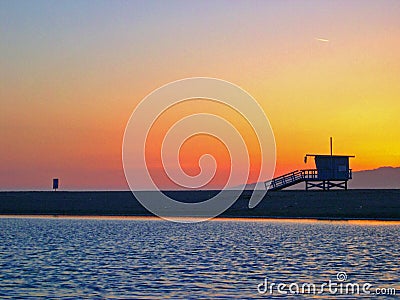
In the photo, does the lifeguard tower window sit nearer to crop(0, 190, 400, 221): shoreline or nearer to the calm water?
crop(0, 190, 400, 221): shoreline

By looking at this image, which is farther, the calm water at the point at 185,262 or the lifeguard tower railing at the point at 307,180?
the lifeguard tower railing at the point at 307,180

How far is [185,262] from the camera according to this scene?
139ft

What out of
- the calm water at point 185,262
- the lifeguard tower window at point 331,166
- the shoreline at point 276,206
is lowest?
the calm water at point 185,262

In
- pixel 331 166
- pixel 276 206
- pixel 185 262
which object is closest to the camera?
pixel 185 262

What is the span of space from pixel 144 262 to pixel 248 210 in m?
63.3

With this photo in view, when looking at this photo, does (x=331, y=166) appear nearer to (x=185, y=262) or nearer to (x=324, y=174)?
(x=324, y=174)

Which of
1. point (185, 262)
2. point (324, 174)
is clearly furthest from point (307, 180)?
point (185, 262)

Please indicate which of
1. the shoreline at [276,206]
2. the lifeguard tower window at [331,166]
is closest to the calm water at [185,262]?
the shoreline at [276,206]

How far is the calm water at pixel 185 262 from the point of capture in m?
31.9

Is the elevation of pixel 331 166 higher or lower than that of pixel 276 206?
higher

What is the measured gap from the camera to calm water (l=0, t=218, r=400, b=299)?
31859 millimetres

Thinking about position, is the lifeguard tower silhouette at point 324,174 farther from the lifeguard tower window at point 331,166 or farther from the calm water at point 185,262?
the calm water at point 185,262

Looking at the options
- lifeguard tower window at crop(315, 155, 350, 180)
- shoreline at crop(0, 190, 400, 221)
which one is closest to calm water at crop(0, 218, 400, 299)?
shoreline at crop(0, 190, 400, 221)

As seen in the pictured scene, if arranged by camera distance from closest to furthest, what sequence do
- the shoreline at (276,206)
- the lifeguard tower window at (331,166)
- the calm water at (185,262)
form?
the calm water at (185,262) → the shoreline at (276,206) → the lifeguard tower window at (331,166)
